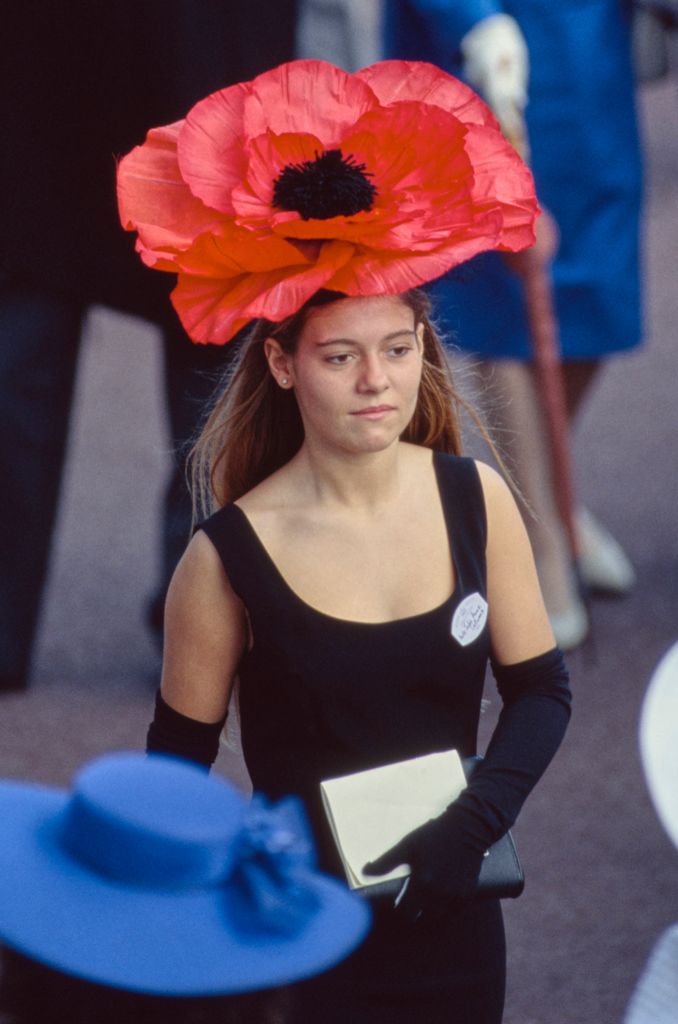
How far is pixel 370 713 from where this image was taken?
194cm

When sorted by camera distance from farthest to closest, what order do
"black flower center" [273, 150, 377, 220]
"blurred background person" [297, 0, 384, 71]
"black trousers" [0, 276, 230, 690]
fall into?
"blurred background person" [297, 0, 384, 71] < "black trousers" [0, 276, 230, 690] < "black flower center" [273, 150, 377, 220]

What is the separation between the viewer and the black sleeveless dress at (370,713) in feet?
6.32

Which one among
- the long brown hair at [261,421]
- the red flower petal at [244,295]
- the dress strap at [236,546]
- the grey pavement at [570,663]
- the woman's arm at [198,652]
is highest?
the red flower petal at [244,295]

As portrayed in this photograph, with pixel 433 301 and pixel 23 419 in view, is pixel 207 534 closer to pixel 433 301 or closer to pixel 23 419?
pixel 433 301

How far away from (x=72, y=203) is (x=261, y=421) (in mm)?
1787

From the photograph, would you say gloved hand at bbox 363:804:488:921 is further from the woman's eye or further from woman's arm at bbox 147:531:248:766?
the woman's eye

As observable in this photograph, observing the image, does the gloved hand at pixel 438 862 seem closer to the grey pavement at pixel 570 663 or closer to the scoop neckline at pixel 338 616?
the scoop neckline at pixel 338 616

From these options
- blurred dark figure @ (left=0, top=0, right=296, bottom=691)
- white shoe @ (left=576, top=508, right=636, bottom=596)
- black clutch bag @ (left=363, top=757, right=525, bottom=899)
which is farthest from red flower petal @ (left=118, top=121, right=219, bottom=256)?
white shoe @ (left=576, top=508, right=636, bottom=596)

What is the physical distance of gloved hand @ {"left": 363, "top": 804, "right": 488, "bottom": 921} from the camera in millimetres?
1848

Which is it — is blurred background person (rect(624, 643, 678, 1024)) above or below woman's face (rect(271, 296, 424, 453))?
below

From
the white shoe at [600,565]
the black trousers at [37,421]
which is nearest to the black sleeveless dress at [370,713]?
the black trousers at [37,421]

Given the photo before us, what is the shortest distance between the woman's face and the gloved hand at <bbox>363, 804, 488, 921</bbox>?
0.40 m

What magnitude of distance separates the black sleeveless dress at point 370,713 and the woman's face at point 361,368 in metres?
0.16

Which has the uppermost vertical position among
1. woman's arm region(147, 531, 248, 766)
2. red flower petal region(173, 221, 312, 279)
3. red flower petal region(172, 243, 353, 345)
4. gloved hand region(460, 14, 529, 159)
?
gloved hand region(460, 14, 529, 159)
